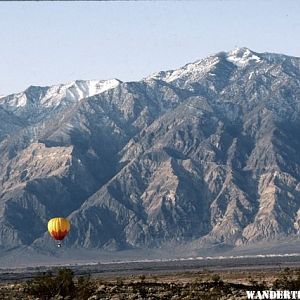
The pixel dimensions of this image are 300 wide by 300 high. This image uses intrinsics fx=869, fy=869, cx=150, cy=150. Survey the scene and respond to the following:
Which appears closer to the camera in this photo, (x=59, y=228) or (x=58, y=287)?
(x=58, y=287)

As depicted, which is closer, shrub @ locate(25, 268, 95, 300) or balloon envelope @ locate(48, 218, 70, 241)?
shrub @ locate(25, 268, 95, 300)

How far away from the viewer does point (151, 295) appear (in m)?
90.6

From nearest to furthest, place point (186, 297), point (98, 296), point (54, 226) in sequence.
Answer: point (186, 297) < point (98, 296) < point (54, 226)

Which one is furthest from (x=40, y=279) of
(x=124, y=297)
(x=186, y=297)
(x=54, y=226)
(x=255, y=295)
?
(x=54, y=226)

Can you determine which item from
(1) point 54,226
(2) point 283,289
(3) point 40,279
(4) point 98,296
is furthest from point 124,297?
(1) point 54,226

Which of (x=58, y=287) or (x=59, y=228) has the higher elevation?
(x=59, y=228)

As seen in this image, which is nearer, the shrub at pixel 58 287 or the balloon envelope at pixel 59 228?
the shrub at pixel 58 287

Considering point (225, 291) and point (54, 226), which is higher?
point (54, 226)

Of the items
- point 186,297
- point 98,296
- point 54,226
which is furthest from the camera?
point 54,226

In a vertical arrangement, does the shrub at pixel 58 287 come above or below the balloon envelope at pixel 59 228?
below

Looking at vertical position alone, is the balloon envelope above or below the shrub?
above

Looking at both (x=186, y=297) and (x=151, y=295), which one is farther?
(x=151, y=295)

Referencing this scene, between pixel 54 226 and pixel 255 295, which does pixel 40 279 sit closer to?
pixel 255 295

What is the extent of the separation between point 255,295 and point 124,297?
1354 cm
